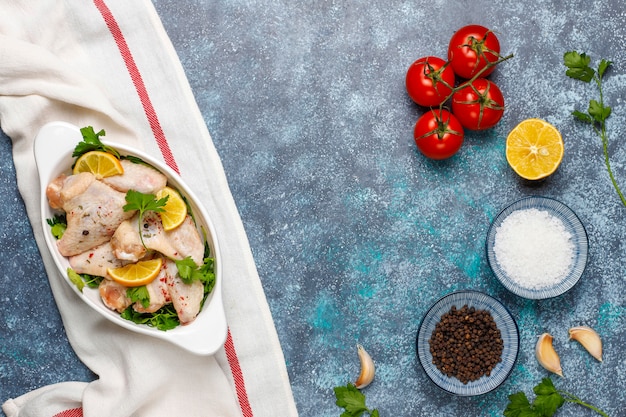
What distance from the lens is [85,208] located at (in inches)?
74.4

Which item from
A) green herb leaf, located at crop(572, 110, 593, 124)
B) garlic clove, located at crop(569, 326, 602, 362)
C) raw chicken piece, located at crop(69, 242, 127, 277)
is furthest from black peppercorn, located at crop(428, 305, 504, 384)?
raw chicken piece, located at crop(69, 242, 127, 277)

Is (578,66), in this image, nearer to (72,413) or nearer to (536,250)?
(536,250)

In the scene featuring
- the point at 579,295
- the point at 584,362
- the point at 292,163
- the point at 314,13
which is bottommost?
the point at 584,362

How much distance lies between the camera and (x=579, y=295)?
2248 mm

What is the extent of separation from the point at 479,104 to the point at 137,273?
1196 mm

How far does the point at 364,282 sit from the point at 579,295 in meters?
0.75

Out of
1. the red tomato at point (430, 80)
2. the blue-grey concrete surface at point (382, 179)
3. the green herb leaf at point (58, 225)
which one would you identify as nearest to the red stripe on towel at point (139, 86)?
the blue-grey concrete surface at point (382, 179)

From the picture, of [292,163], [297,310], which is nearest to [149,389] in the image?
[297,310]

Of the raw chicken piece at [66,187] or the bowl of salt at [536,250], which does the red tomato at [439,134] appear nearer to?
the bowl of salt at [536,250]

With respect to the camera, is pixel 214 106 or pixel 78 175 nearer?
pixel 78 175

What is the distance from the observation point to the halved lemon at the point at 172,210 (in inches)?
75.7

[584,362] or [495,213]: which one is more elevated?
[495,213]

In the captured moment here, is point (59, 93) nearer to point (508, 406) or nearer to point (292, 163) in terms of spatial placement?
point (292, 163)

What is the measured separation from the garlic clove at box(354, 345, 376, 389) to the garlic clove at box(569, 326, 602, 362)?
694 mm
